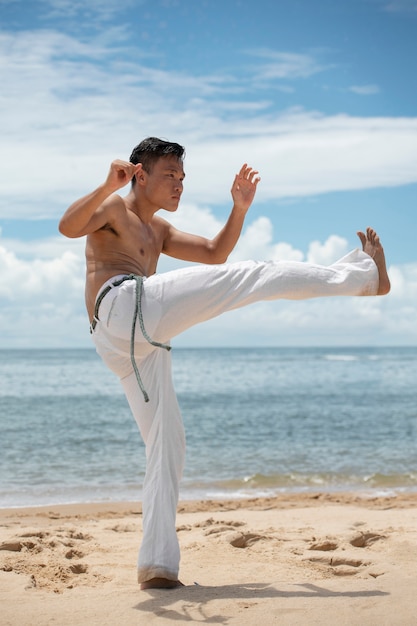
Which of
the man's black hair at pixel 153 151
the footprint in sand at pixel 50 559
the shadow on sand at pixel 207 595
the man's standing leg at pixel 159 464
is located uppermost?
the man's black hair at pixel 153 151

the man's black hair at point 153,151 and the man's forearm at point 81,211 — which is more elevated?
the man's black hair at point 153,151

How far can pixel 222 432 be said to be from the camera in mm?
17203

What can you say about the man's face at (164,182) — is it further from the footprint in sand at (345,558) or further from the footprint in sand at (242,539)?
the footprint in sand at (242,539)

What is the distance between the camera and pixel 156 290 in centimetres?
400

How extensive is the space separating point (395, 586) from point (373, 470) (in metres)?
8.09

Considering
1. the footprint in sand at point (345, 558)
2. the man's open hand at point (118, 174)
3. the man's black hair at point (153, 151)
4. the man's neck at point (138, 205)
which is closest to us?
the man's open hand at point (118, 174)

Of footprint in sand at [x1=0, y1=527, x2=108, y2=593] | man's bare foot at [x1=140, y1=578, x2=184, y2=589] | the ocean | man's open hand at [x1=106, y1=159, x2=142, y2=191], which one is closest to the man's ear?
man's open hand at [x1=106, y1=159, x2=142, y2=191]

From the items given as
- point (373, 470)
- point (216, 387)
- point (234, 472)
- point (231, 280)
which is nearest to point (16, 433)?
point (234, 472)

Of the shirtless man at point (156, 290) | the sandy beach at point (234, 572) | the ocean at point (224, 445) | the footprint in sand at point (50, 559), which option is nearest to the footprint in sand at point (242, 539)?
the sandy beach at point (234, 572)

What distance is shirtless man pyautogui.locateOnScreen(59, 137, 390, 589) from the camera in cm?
394

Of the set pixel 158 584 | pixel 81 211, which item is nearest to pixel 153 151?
pixel 81 211

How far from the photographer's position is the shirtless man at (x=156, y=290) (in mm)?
3938

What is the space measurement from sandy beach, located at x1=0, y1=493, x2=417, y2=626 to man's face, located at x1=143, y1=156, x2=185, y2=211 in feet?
7.38

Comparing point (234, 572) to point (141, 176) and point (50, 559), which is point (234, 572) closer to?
point (50, 559)
